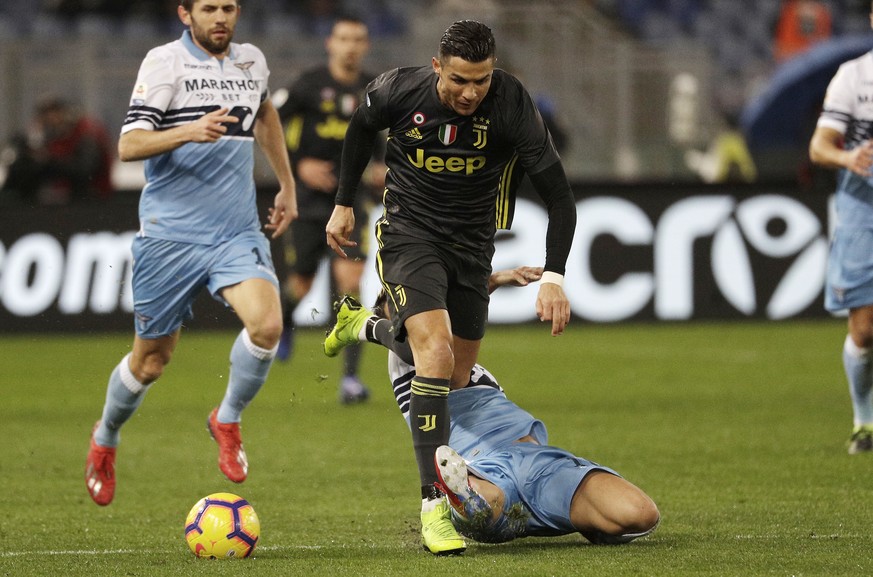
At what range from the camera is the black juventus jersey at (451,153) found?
579cm

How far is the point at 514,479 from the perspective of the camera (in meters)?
5.69

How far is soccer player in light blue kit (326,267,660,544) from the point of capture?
5.45 m

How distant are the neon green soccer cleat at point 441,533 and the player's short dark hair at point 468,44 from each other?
1656mm

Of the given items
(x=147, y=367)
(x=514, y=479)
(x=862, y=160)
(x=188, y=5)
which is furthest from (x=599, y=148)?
(x=514, y=479)

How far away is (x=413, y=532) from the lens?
19.9ft

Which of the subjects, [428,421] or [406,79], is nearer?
[428,421]

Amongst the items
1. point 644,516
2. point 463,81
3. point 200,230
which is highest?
point 463,81

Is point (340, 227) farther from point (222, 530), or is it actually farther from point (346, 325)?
point (222, 530)

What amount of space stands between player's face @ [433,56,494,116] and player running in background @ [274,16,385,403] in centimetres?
491

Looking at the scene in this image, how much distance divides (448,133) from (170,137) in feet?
4.57

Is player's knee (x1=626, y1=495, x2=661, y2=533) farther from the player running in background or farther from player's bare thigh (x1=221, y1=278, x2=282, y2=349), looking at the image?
the player running in background

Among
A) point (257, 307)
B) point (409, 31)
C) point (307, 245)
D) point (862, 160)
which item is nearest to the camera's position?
point (257, 307)

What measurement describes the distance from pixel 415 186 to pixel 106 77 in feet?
36.3

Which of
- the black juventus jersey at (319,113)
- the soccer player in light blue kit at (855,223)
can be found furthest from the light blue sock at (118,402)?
the black juventus jersey at (319,113)
